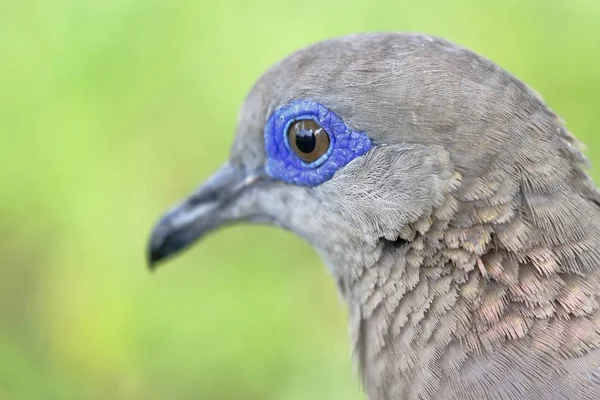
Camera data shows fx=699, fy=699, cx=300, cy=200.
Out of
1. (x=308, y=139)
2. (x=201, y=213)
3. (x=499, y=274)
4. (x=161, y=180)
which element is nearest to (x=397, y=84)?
(x=308, y=139)

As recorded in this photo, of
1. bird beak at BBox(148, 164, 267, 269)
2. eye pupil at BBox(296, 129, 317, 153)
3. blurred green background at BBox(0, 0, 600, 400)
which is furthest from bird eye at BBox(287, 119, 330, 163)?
blurred green background at BBox(0, 0, 600, 400)

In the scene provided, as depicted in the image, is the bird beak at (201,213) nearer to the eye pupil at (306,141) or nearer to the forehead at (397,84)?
the eye pupil at (306,141)

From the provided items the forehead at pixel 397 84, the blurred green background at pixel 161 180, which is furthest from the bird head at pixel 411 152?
the blurred green background at pixel 161 180

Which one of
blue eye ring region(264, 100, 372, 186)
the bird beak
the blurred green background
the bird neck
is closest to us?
the bird neck

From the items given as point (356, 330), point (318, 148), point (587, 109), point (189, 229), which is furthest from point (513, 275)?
point (587, 109)

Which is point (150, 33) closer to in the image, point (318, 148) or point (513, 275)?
point (318, 148)

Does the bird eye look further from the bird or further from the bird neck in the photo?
the bird neck
